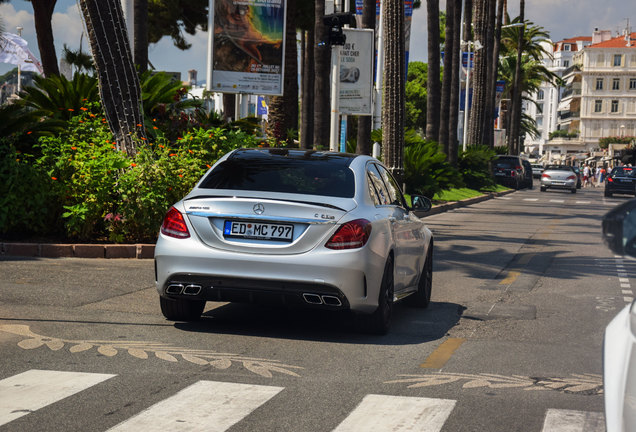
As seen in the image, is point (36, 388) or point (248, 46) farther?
point (248, 46)

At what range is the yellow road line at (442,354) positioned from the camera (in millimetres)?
7113

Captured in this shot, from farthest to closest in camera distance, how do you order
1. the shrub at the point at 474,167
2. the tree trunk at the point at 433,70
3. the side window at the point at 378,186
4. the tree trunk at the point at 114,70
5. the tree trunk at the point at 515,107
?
the tree trunk at the point at 515,107 → the shrub at the point at 474,167 → the tree trunk at the point at 433,70 → the tree trunk at the point at 114,70 → the side window at the point at 378,186

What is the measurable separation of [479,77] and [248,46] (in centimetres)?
2759

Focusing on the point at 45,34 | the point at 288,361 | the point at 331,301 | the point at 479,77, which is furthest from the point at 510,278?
the point at 479,77

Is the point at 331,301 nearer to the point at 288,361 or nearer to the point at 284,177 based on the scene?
the point at 288,361

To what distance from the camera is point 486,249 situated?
17281 millimetres

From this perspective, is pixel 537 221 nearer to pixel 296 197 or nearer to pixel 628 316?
pixel 296 197

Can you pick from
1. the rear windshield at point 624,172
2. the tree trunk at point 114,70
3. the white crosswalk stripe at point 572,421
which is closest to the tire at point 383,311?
the white crosswalk stripe at point 572,421

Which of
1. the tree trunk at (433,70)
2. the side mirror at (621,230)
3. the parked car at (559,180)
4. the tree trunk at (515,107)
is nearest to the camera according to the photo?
the side mirror at (621,230)

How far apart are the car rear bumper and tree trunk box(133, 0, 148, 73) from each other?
1541cm

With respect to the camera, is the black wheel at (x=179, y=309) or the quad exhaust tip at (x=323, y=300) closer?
the quad exhaust tip at (x=323, y=300)

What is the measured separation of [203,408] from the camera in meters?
5.57

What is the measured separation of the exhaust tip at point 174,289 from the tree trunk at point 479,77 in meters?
40.9

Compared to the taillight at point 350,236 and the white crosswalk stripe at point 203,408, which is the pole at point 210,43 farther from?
the white crosswalk stripe at point 203,408
